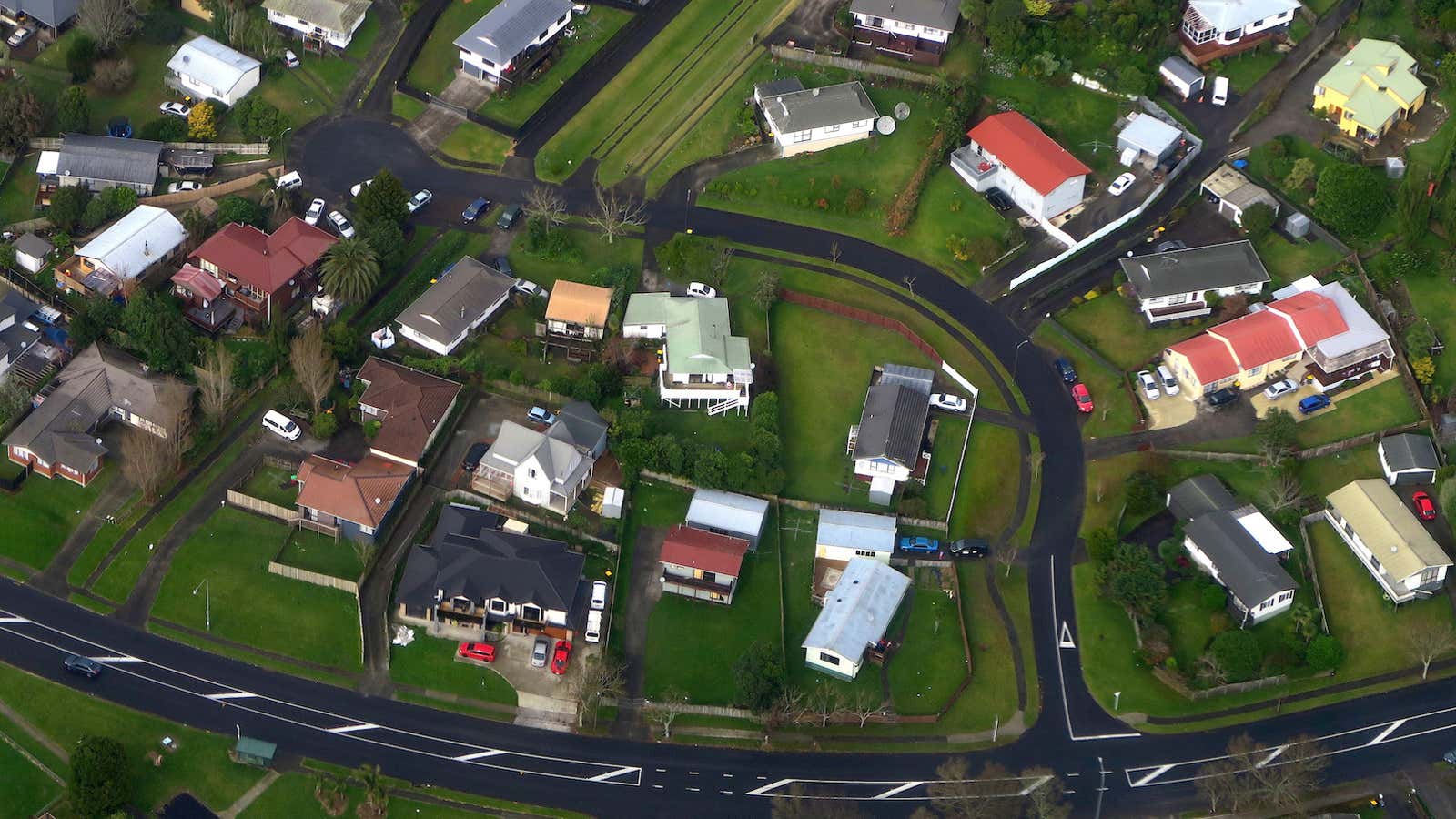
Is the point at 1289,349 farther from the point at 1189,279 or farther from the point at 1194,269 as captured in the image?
the point at 1194,269

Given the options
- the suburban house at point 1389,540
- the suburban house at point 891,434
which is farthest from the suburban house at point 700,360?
the suburban house at point 1389,540

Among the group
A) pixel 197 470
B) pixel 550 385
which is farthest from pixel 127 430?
pixel 550 385

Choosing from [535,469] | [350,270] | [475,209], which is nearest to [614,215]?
[475,209]

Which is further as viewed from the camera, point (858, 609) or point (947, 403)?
point (947, 403)

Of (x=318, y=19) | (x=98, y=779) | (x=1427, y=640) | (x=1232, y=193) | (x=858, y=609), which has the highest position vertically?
(x=1232, y=193)

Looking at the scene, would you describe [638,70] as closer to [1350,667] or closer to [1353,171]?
[1353,171]
